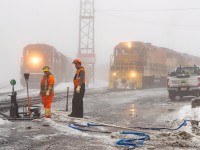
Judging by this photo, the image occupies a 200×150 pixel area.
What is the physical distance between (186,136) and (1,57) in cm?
10933

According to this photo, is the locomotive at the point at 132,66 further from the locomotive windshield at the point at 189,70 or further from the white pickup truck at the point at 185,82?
the white pickup truck at the point at 185,82

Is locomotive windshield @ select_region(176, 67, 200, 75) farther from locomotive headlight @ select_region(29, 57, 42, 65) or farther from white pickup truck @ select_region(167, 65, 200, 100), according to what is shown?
locomotive headlight @ select_region(29, 57, 42, 65)

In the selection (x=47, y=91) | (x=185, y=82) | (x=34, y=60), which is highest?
(x=34, y=60)

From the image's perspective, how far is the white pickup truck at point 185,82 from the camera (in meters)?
18.4

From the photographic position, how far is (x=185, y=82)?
18.6m

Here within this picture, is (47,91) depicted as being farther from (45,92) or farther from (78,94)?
(78,94)

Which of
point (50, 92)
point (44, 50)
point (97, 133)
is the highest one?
point (44, 50)

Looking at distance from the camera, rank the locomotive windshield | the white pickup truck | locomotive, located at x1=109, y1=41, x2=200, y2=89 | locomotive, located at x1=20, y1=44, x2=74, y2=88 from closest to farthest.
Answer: the white pickup truck, the locomotive windshield, locomotive, located at x1=109, y1=41, x2=200, y2=89, locomotive, located at x1=20, y1=44, x2=74, y2=88

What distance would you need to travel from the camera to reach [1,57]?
111 metres

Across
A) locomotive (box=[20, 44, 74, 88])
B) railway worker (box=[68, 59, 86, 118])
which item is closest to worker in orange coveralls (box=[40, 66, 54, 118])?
railway worker (box=[68, 59, 86, 118])

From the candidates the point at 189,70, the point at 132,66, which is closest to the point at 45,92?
the point at 189,70

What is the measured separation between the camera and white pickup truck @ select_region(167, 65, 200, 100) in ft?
60.4

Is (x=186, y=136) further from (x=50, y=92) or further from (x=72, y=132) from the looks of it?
(x=50, y=92)

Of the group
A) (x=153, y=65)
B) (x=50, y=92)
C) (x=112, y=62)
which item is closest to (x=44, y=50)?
(x=112, y=62)
